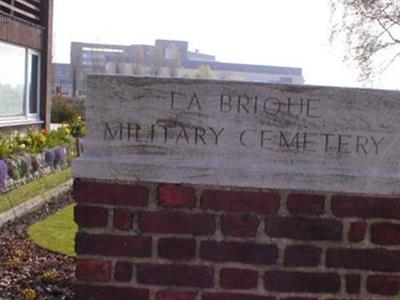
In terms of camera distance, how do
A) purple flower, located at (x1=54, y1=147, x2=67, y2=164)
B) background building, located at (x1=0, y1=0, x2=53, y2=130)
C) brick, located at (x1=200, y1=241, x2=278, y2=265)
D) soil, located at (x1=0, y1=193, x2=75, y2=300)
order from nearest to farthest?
1. brick, located at (x1=200, y1=241, x2=278, y2=265)
2. soil, located at (x1=0, y1=193, x2=75, y2=300)
3. purple flower, located at (x1=54, y1=147, x2=67, y2=164)
4. background building, located at (x1=0, y1=0, x2=53, y2=130)

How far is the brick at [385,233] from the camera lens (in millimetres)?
2307

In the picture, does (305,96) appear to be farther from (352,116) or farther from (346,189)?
(346,189)

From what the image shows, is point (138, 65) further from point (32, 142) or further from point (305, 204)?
point (305, 204)

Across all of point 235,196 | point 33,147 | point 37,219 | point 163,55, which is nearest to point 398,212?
point 235,196

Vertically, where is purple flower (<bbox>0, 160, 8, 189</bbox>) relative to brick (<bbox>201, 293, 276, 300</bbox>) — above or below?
below

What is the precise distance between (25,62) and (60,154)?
4.06 meters

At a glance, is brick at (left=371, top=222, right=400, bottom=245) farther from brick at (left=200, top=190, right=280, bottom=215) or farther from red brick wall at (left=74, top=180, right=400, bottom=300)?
brick at (left=200, top=190, right=280, bottom=215)

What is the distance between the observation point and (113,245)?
2.29 metres

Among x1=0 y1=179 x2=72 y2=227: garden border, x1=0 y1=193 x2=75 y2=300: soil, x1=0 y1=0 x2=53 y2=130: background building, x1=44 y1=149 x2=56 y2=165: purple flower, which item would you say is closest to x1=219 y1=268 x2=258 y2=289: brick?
x1=0 y1=193 x2=75 y2=300: soil

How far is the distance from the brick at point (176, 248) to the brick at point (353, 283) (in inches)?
19.5

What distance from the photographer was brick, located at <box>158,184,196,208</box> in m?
2.29

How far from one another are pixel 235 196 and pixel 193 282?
30cm

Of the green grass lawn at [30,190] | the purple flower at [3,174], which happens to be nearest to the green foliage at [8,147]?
the green grass lawn at [30,190]

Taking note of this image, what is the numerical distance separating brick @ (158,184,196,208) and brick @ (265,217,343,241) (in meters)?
0.25
